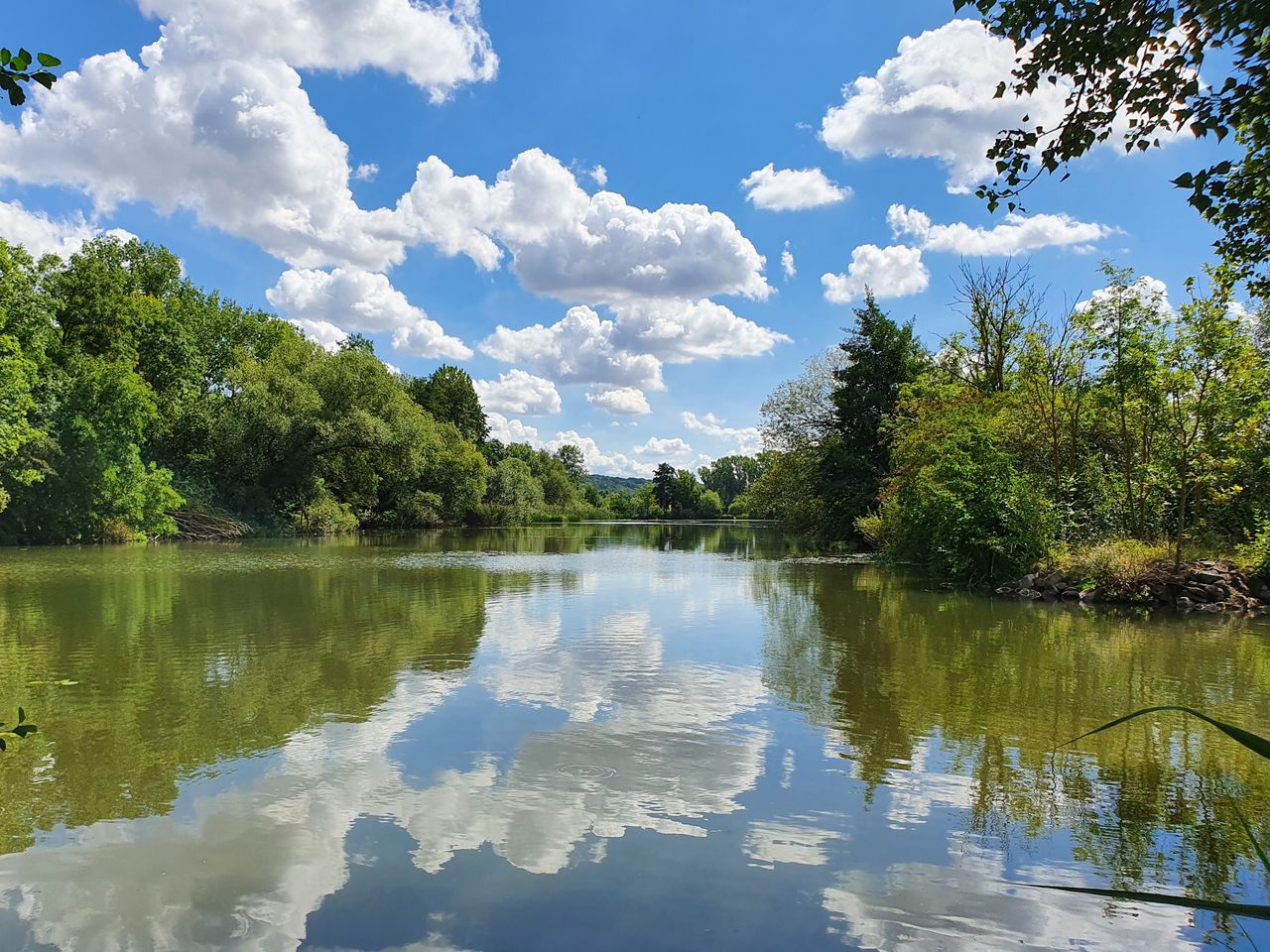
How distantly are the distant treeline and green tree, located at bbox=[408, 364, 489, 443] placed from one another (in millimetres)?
12034

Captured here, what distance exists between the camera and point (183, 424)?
42.3 m

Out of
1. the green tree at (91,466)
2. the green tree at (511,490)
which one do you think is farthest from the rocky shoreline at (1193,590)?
the green tree at (511,490)

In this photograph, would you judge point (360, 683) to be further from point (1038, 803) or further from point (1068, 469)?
point (1068, 469)

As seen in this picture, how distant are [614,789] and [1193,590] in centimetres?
1365

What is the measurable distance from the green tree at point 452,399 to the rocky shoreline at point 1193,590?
63.6 metres

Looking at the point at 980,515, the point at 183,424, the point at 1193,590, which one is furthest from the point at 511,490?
the point at 1193,590

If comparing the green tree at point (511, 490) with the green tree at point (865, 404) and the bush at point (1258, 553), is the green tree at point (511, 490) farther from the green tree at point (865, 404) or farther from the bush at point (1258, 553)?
the bush at point (1258, 553)

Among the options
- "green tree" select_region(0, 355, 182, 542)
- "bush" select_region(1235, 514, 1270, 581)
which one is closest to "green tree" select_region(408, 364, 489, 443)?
"green tree" select_region(0, 355, 182, 542)

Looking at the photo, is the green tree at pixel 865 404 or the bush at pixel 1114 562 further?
the green tree at pixel 865 404

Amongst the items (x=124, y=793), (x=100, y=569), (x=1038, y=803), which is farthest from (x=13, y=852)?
(x=100, y=569)

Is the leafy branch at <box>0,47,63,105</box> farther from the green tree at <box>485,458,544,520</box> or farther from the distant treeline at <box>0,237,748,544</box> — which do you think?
the green tree at <box>485,458,544,520</box>

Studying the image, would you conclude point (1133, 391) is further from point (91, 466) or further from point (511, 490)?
point (511, 490)

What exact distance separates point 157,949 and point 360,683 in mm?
4909

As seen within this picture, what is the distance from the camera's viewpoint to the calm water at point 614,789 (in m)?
3.57
